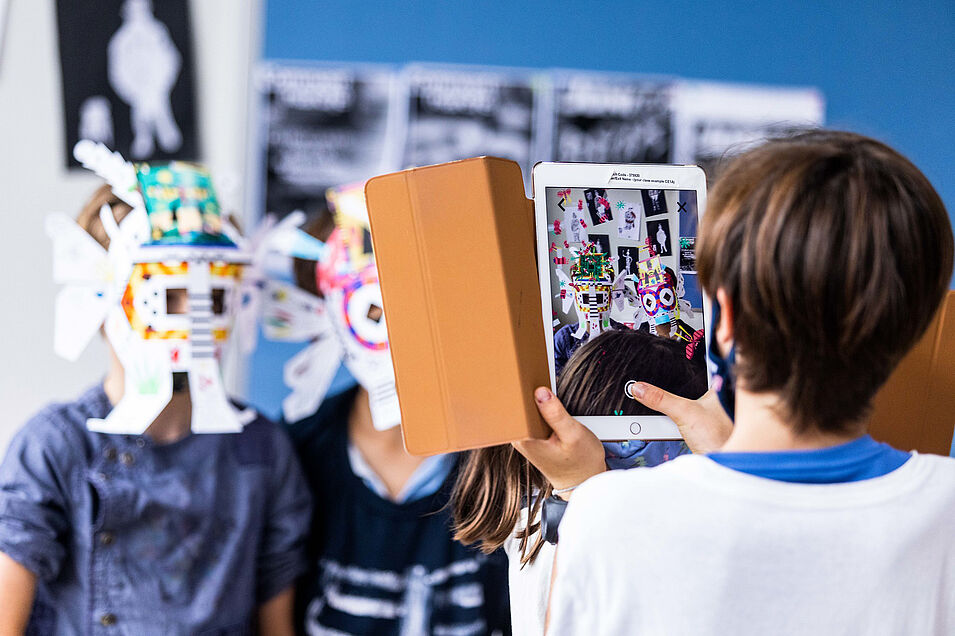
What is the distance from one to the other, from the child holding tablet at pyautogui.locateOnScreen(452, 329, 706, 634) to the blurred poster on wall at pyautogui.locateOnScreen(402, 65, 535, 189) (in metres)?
1.20

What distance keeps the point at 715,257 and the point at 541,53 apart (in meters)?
1.49

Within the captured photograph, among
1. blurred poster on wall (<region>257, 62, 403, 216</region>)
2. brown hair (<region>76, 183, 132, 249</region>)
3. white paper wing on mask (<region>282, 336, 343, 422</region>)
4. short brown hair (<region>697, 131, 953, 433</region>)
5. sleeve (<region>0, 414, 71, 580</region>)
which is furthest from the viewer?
blurred poster on wall (<region>257, 62, 403, 216</region>)

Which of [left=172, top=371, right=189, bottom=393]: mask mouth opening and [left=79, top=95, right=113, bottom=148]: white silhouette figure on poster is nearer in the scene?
[left=172, top=371, right=189, bottom=393]: mask mouth opening

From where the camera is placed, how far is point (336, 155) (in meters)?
1.91

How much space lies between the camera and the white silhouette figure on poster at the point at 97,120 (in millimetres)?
1808

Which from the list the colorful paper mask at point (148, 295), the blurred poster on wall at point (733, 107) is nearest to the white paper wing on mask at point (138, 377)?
the colorful paper mask at point (148, 295)

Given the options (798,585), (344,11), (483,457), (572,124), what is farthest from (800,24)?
(798,585)

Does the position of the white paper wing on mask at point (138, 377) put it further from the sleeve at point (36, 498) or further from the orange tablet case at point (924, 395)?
the orange tablet case at point (924, 395)

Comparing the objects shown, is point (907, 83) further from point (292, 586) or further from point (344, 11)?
point (292, 586)

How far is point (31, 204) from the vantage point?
1782 mm

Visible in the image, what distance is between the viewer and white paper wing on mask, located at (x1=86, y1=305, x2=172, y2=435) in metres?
1.14

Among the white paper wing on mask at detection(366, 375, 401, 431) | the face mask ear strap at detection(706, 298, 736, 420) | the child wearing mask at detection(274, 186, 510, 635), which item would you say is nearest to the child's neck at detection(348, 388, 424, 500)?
the child wearing mask at detection(274, 186, 510, 635)

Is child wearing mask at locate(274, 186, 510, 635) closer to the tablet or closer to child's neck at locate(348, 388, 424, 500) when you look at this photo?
child's neck at locate(348, 388, 424, 500)

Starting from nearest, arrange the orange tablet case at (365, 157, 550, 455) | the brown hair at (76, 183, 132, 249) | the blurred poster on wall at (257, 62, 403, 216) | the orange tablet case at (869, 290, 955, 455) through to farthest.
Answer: the orange tablet case at (365, 157, 550, 455) → the orange tablet case at (869, 290, 955, 455) → the brown hair at (76, 183, 132, 249) → the blurred poster on wall at (257, 62, 403, 216)
